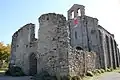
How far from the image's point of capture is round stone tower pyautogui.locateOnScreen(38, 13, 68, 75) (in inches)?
558

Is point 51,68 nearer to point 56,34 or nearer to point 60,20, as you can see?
point 56,34

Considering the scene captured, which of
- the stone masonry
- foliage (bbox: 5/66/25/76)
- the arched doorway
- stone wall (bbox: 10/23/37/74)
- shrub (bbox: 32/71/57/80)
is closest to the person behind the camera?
shrub (bbox: 32/71/57/80)

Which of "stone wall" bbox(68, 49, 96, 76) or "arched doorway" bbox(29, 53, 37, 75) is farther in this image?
"arched doorway" bbox(29, 53, 37, 75)

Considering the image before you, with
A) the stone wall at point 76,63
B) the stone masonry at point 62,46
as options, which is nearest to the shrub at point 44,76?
the stone masonry at point 62,46

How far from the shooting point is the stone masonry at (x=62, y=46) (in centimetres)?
1449

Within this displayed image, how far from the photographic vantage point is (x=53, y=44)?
585 inches

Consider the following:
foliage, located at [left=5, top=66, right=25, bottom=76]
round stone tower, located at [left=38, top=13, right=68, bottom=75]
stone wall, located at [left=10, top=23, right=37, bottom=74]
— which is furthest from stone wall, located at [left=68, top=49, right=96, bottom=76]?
foliage, located at [left=5, top=66, right=25, bottom=76]

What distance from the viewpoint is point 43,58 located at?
→ 49.3 feet

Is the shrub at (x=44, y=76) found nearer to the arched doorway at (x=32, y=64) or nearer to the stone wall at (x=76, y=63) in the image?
the stone wall at (x=76, y=63)

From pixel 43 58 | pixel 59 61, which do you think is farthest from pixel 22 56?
pixel 59 61

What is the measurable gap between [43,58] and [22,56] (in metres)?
8.82

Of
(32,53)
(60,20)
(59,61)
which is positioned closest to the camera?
(59,61)

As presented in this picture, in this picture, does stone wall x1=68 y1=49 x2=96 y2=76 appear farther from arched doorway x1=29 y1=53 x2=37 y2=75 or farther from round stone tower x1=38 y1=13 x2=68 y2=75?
arched doorway x1=29 y1=53 x2=37 y2=75

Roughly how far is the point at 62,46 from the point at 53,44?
0.89 meters
